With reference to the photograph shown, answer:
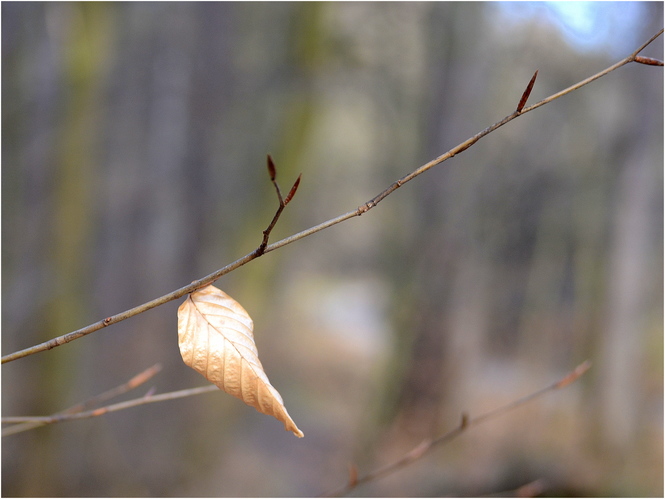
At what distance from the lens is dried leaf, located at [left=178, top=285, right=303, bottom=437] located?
0.39 metres

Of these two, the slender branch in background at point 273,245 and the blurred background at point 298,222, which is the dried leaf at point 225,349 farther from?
the blurred background at point 298,222

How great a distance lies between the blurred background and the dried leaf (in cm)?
148

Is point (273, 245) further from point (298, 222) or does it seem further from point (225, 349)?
point (298, 222)

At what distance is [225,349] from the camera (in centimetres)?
40

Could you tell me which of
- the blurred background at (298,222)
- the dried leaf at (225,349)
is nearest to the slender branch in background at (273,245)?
the dried leaf at (225,349)

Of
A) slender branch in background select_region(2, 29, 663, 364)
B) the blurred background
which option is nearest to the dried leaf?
slender branch in background select_region(2, 29, 663, 364)

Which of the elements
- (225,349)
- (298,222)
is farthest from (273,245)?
(298,222)

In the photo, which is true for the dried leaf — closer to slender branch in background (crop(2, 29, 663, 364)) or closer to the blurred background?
slender branch in background (crop(2, 29, 663, 364))

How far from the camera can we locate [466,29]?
110 inches

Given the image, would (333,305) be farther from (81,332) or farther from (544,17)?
(81,332)

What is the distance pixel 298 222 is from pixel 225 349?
2.36 meters

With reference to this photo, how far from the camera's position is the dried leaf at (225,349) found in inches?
15.2

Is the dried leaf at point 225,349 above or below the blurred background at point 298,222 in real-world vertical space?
below

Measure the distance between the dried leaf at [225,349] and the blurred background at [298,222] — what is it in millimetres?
1475
